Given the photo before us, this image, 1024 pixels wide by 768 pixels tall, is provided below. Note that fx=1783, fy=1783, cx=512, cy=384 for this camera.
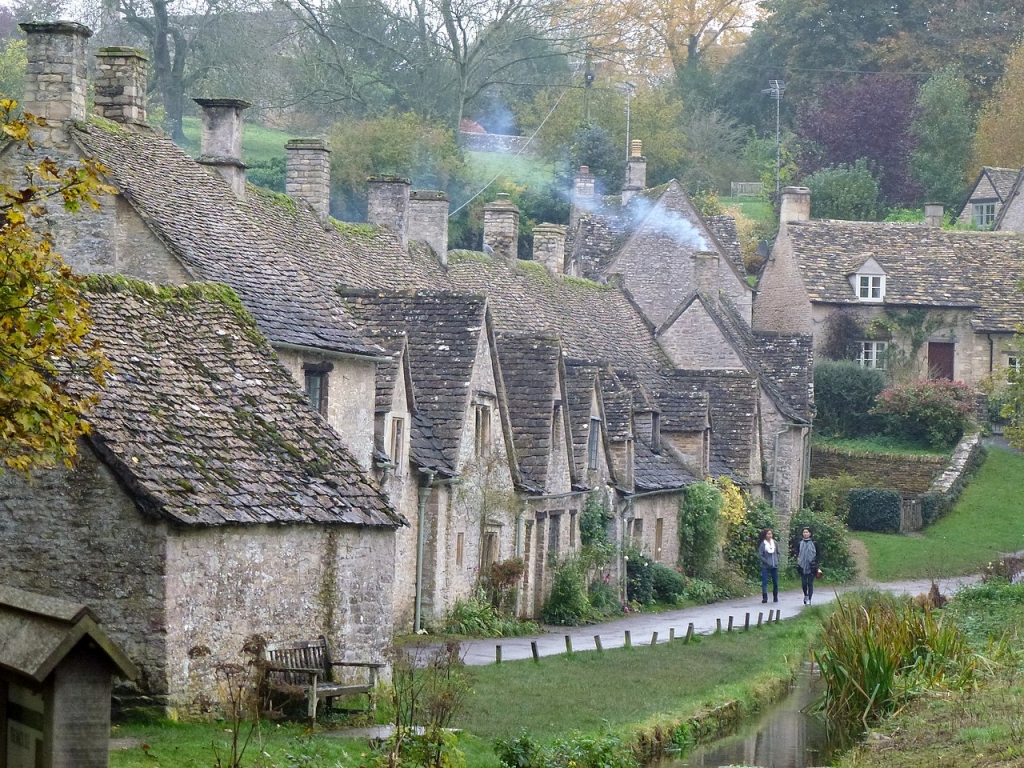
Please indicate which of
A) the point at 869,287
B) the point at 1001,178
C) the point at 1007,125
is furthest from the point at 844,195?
the point at 869,287

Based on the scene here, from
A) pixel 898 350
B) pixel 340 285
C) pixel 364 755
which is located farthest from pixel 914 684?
pixel 898 350

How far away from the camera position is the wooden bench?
67.4 feet

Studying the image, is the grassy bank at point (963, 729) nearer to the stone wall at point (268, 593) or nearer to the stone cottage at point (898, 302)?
the stone wall at point (268, 593)

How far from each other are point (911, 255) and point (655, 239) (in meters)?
15.3

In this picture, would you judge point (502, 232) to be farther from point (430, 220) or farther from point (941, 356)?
point (941, 356)

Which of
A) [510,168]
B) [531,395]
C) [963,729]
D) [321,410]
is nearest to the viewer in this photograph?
[963,729]

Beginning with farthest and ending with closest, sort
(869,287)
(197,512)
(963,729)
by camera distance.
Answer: (869,287)
(963,729)
(197,512)

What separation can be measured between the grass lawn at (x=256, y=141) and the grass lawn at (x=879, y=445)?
91.5 ft

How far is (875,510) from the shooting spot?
57.4 meters

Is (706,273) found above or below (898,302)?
above

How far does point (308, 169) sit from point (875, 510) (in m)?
24.9

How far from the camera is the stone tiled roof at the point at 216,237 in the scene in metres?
28.2

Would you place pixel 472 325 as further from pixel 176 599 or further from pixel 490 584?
pixel 176 599

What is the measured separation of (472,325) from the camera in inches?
1372
